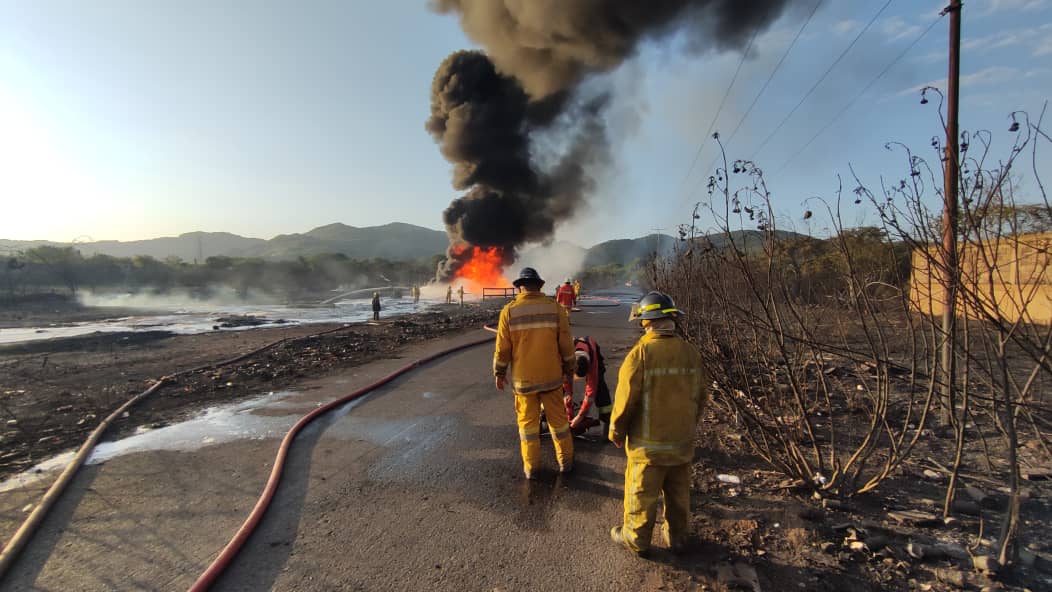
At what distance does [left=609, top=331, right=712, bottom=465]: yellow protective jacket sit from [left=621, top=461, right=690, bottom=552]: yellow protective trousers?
8cm

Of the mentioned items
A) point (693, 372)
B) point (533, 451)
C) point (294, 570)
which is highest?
point (693, 372)

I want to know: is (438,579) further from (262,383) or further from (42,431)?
(262,383)

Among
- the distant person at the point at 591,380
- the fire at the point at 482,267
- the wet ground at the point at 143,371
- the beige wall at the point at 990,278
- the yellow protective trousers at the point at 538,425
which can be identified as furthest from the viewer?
the fire at the point at 482,267

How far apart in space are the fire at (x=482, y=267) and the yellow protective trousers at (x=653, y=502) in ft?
109

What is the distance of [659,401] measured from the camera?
291 centimetres

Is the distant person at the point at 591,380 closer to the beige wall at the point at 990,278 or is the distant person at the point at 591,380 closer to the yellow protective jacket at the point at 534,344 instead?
the yellow protective jacket at the point at 534,344

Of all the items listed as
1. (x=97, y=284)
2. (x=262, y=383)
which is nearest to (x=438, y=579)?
(x=262, y=383)

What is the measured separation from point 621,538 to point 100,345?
15258 millimetres

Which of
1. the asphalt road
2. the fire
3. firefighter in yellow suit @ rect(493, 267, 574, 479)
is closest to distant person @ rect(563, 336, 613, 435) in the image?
the asphalt road

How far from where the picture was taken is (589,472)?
4172 millimetres

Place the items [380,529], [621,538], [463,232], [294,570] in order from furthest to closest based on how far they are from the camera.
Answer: [463,232], [380,529], [621,538], [294,570]

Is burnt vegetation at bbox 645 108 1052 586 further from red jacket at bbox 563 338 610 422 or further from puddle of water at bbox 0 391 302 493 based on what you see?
puddle of water at bbox 0 391 302 493

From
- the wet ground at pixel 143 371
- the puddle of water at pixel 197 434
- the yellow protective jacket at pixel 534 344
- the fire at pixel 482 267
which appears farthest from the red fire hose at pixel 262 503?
the fire at pixel 482 267

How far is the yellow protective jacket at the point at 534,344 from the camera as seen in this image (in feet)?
13.4
